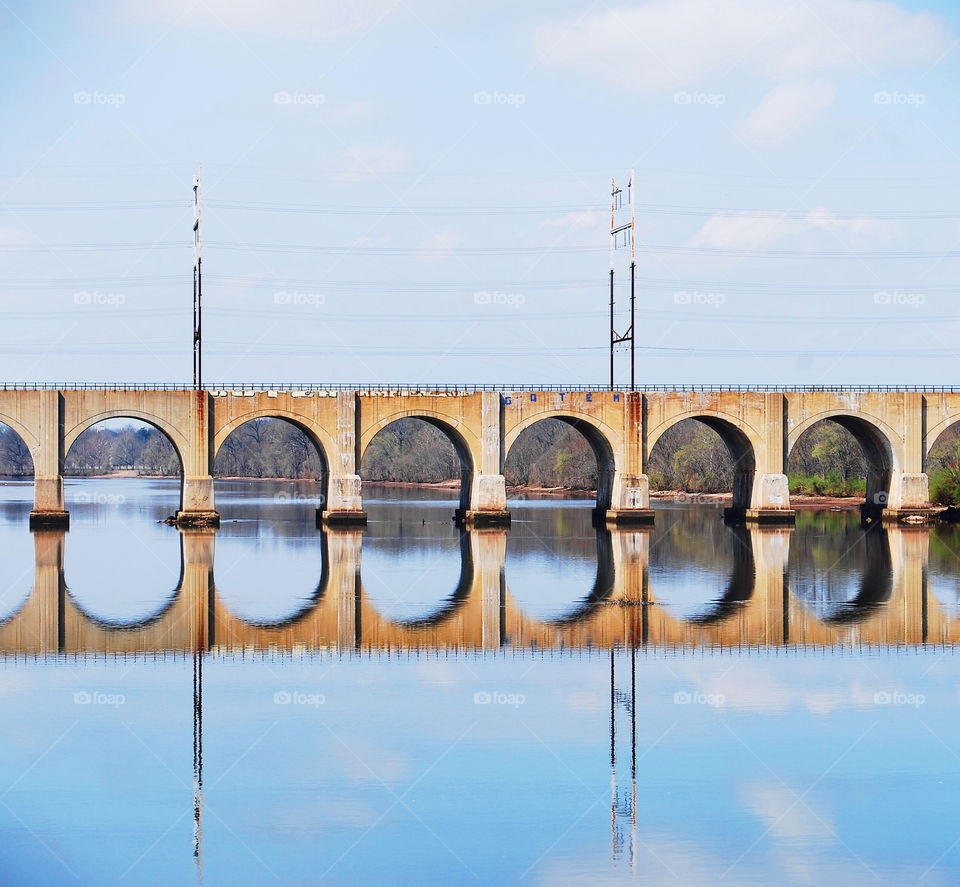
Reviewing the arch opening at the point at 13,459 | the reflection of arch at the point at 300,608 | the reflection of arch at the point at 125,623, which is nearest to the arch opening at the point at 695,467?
the reflection of arch at the point at 300,608

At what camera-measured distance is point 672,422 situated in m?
50.8

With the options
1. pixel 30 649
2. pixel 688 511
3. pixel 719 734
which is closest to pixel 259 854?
pixel 719 734

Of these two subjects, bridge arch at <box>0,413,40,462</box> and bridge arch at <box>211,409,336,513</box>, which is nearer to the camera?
bridge arch at <box>0,413,40,462</box>

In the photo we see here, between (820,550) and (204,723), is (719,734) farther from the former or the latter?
(820,550)

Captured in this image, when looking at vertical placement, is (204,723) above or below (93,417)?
below

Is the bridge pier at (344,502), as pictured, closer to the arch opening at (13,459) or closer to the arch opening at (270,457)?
the arch opening at (270,457)

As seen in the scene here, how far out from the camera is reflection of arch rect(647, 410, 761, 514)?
50.6 metres

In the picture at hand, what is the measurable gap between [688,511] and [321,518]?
20.0 metres
